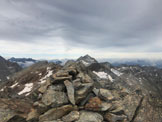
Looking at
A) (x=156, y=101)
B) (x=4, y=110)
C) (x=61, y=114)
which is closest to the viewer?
(x=61, y=114)

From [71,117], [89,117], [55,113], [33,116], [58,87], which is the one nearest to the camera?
[71,117]

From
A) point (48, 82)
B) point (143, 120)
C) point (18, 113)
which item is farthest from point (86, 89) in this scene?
point (18, 113)

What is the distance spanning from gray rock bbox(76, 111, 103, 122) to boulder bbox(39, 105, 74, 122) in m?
1.41

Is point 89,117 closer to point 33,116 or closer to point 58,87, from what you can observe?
point 58,87

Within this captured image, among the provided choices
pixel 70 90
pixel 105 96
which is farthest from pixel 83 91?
pixel 105 96

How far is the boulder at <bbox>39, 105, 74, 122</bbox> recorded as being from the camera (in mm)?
12906

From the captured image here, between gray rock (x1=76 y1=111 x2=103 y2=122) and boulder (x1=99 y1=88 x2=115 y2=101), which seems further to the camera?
boulder (x1=99 y1=88 x2=115 y2=101)

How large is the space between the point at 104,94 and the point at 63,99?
16.8 feet

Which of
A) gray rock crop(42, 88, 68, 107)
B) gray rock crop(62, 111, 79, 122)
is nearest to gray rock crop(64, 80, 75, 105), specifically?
gray rock crop(42, 88, 68, 107)

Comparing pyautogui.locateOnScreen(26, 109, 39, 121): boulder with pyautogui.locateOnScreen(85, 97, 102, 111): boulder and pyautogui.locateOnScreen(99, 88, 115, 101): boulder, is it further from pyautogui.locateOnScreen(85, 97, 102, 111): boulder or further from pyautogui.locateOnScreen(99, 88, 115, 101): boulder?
pyautogui.locateOnScreen(99, 88, 115, 101): boulder

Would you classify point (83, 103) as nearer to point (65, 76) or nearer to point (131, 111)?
point (65, 76)

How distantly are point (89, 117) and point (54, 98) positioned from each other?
13.6 feet

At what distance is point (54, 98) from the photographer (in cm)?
1378

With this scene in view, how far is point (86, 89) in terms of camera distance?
15.1 meters
